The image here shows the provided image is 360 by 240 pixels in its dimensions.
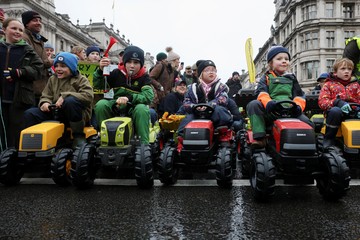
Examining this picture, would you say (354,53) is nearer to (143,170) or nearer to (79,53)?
(143,170)

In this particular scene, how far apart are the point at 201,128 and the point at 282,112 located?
32.0 inches

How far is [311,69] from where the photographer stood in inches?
2174

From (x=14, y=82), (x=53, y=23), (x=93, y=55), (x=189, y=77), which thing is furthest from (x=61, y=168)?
(x=53, y=23)

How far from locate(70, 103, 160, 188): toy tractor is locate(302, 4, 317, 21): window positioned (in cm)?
5935

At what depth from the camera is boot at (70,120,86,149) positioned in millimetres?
3898

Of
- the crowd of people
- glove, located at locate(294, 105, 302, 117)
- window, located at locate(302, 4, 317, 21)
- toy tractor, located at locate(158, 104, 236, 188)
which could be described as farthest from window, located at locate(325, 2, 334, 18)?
toy tractor, located at locate(158, 104, 236, 188)

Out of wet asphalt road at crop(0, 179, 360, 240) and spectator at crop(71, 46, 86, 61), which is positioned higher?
spectator at crop(71, 46, 86, 61)

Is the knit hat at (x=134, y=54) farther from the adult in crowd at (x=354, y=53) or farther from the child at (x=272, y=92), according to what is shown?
the adult in crowd at (x=354, y=53)

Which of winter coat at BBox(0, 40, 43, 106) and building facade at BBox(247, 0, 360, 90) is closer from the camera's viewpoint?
winter coat at BBox(0, 40, 43, 106)

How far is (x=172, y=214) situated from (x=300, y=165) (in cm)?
115

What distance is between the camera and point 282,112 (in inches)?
128

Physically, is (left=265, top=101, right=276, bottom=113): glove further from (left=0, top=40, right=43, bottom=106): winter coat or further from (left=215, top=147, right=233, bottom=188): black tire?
(left=0, top=40, right=43, bottom=106): winter coat

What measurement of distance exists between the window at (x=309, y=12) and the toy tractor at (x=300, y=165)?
5931 cm

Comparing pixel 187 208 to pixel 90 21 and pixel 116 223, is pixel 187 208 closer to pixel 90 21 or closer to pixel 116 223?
pixel 116 223
